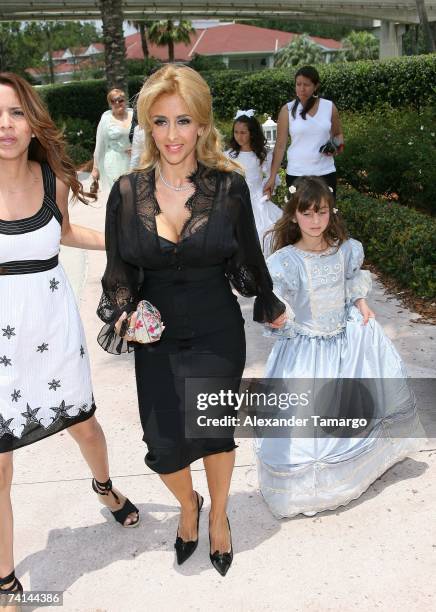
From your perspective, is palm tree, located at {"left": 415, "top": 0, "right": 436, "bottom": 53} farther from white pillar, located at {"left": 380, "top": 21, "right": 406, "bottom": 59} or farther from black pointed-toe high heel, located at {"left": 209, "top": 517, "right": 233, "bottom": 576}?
white pillar, located at {"left": 380, "top": 21, "right": 406, "bottom": 59}

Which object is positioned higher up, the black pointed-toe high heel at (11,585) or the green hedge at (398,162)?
the green hedge at (398,162)

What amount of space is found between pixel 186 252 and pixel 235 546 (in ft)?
4.51

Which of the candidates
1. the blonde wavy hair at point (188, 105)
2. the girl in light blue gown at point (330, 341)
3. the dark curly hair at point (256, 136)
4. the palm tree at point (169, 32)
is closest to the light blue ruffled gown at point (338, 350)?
the girl in light blue gown at point (330, 341)

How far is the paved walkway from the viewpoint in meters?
3.03

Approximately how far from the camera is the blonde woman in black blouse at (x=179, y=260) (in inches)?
114

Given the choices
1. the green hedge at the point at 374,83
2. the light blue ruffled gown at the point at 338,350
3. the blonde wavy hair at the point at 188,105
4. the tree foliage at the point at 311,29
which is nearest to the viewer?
the blonde wavy hair at the point at 188,105

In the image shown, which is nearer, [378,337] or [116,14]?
[378,337]

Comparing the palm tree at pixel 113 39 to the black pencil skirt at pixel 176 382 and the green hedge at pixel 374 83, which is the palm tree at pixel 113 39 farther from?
the black pencil skirt at pixel 176 382

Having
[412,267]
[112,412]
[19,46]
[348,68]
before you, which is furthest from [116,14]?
[19,46]

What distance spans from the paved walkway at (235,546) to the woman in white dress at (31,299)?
386mm

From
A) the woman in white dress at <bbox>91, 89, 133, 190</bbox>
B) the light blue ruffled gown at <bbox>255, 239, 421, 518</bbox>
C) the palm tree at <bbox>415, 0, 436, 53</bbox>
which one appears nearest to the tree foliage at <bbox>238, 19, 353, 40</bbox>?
the palm tree at <bbox>415, 0, 436, 53</bbox>

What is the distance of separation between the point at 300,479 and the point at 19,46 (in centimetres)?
6912

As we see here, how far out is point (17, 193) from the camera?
2992mm

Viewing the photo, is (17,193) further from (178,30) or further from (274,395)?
(178,30)
